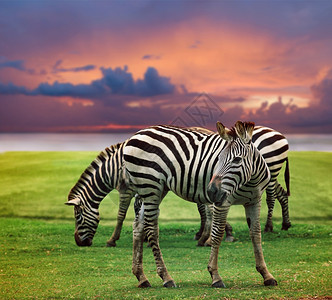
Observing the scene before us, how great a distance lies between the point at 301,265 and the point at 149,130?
5.31 meters

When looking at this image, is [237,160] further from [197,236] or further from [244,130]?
[197,236]

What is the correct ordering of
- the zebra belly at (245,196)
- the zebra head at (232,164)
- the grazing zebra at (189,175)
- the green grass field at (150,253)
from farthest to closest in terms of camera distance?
the green grass field at (150,253)
the zebra belly at (245,196)
the grazing zebra at (189,175)
the zebra head at (232,164)

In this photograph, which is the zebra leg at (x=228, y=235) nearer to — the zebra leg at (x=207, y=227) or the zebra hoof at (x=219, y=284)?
the zebra leg at (x=207, y=227)

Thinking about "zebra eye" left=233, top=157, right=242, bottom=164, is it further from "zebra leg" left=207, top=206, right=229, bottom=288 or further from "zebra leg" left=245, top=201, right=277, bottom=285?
"zebra leg" left=245, top=201, right=277, bottom=285

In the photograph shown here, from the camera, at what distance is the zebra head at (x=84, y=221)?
38.2 ft

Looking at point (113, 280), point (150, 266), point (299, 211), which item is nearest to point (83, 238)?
point (150, 266)

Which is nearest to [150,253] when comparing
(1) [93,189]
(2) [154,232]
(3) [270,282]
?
(1) [93,189]

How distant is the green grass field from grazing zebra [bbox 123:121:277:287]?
0.64 m

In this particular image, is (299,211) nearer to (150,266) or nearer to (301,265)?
(301,265)

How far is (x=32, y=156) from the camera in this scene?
3294cm

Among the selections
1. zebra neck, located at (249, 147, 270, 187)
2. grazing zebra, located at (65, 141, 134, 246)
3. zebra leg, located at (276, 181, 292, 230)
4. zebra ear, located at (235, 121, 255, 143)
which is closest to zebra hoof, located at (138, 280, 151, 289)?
zebra neck, located at (249, 147, 270, 187)

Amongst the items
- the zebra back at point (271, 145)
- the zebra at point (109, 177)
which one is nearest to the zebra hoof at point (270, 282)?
the zebra at point (109, 177)

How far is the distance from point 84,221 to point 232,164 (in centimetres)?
600

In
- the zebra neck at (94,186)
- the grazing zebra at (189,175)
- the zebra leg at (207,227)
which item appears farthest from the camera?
the zebra leg at (207,227)
